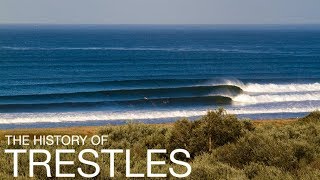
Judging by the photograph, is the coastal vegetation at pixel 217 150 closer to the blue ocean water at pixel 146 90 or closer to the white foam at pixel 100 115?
the blue ocean water at pixel 146 90

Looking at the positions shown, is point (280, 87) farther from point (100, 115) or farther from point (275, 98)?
point (100, 115)

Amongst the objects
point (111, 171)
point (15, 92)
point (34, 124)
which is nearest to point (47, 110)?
point (34, 124)

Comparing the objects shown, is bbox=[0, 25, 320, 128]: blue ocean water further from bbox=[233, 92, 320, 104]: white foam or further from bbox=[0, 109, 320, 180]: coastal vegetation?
bbox=[0, 109, 320, 180]: coastal vegetation

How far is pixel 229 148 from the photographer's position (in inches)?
460

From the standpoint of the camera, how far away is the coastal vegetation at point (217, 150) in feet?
29.1

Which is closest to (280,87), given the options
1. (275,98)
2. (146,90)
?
(275,98)

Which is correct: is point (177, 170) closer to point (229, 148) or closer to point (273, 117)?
point (229, 148)

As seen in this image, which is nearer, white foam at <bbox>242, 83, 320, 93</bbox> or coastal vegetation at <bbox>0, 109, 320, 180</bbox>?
coastal vegetation at <bbox>0, 109, 320, 180</bbox>

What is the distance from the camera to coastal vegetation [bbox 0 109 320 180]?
8870mm

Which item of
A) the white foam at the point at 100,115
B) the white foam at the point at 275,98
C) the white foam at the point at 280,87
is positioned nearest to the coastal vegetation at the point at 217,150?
the white foam at the point at 100,115

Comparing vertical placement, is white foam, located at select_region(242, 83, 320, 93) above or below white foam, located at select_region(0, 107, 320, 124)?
above

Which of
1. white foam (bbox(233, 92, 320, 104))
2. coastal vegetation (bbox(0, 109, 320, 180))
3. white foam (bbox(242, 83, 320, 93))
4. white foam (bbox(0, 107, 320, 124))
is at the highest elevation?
white foam (bbox(242, 83, 320, 93))

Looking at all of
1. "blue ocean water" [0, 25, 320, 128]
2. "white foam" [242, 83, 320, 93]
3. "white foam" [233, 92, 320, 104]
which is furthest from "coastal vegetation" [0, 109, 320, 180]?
"white foam" [242, 83, 320, 93]

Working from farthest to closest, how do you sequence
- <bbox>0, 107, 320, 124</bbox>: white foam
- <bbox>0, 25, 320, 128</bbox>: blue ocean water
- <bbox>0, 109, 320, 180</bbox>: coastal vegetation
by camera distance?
<bbox>0, 25, 320, 128</bbox>: blue ocean water < <bbox>0, 107, 320, 124</bbox>: white foam < <bbox>0, 109, 320, 180</bbox>: coastal vegetation
